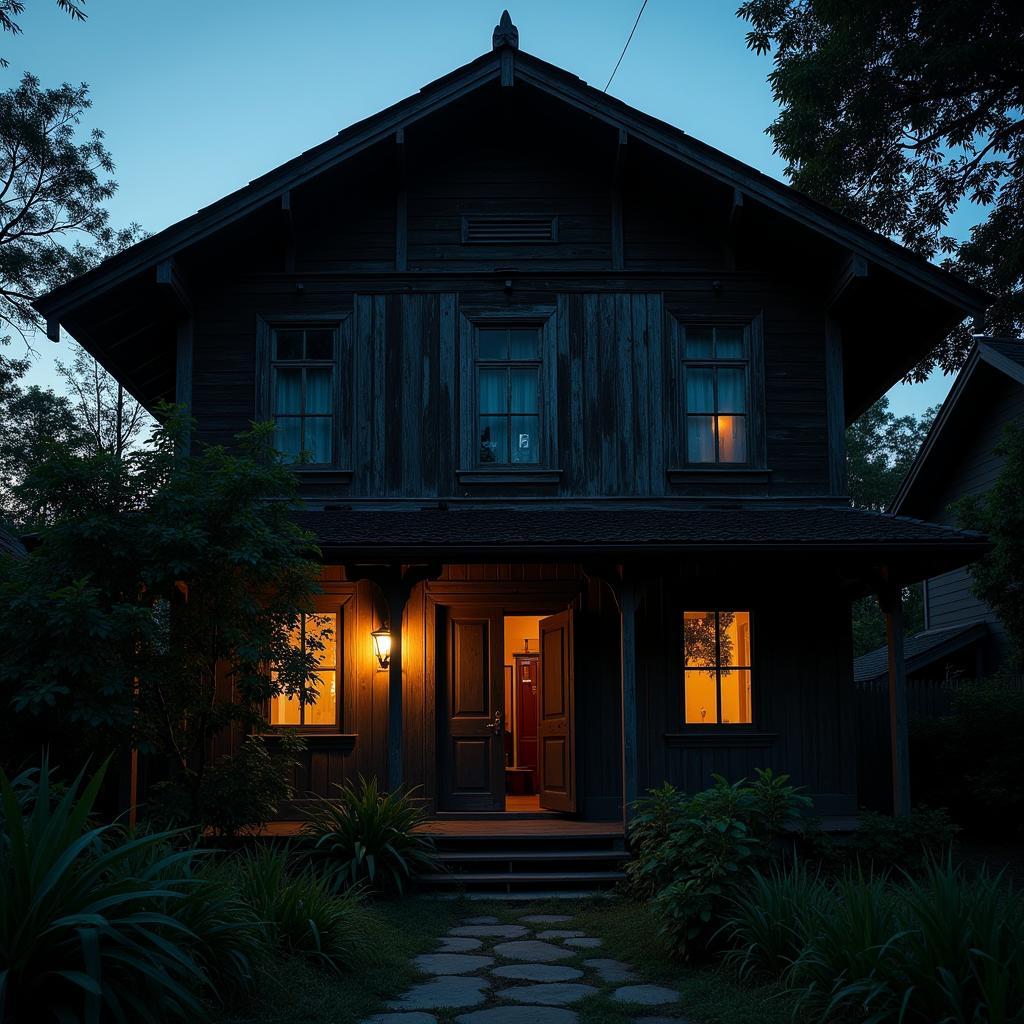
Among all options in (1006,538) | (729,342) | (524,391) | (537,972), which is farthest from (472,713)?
(1006,538)

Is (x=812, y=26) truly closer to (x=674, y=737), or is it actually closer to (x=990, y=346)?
(x=990, y=346)

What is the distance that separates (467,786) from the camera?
1191 cm

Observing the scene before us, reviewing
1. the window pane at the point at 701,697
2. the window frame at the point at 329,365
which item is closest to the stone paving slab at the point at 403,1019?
the window pane at the point at 701,697

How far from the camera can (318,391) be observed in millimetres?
12344

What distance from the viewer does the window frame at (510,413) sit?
12086 millimetres

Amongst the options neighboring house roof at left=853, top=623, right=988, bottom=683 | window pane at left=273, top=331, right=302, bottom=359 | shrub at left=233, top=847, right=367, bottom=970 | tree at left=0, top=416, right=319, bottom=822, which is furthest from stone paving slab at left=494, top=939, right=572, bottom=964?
neighboring house roof at left=853, top=623, right=988, bottom=683

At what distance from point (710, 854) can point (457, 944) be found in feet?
6.37

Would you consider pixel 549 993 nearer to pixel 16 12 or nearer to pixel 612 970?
pixel 612 970

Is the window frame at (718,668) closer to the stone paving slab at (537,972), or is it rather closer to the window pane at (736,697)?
the window pane at (736,697)

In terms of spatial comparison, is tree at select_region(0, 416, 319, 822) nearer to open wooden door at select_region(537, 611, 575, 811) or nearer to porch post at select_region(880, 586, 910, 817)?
open wooden door at select_region(537, 611, 575, 811)

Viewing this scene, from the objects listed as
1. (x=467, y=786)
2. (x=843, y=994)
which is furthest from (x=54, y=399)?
(x=843, y=994)

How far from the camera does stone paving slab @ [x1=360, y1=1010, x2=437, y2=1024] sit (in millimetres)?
5680

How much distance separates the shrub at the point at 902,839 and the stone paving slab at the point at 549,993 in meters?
4.17

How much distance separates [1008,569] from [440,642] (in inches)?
262
